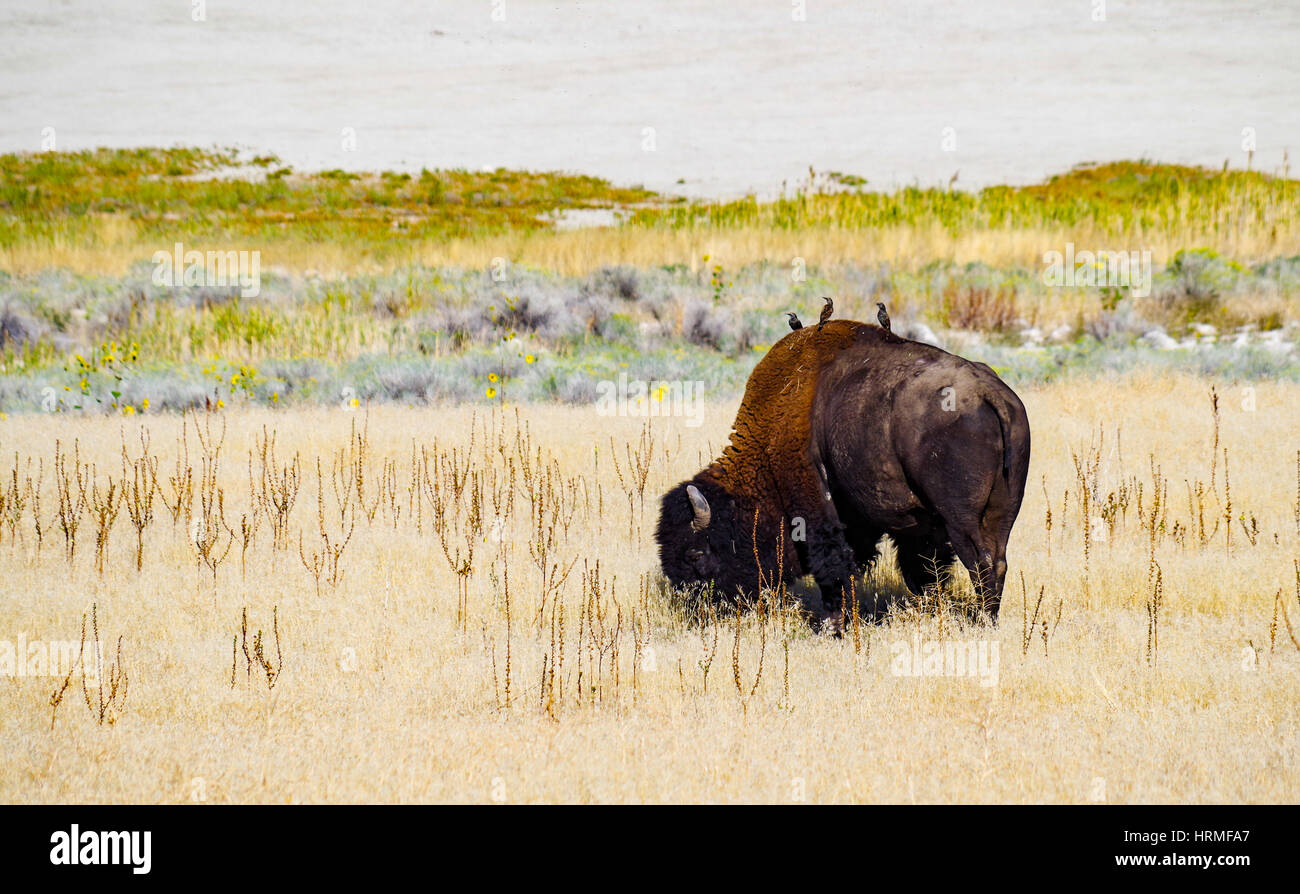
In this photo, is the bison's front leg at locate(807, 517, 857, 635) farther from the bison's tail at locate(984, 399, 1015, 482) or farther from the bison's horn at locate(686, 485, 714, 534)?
the bison's tail at locate(984, 399, 1015, 482)

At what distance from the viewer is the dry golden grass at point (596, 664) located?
14.0 feet

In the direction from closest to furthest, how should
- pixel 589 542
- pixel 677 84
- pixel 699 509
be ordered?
pixel 699 509
pixel 589 542
pixel 677 84

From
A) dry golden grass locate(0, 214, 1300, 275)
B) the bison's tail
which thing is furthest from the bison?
dry golden grass locate(0, 214, 1300, 275)

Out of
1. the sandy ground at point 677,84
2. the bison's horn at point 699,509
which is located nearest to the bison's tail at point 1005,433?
the bison's horn at point 699,509

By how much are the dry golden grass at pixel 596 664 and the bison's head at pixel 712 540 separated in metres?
0.26

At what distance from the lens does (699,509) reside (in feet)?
18.2

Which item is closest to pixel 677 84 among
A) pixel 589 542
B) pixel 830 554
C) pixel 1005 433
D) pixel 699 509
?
pixel 589 542

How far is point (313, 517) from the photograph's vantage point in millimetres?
8344

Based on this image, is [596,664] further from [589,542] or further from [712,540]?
[589,542]

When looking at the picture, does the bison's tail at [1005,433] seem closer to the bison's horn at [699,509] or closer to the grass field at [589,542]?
the grass field at [589,542]

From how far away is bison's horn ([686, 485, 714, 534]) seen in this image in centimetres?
557

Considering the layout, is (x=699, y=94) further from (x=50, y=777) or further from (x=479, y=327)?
(x=50, y=777)

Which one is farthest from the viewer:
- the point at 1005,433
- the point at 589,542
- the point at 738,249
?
the point at 738,249

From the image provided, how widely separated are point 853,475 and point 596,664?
161cm
